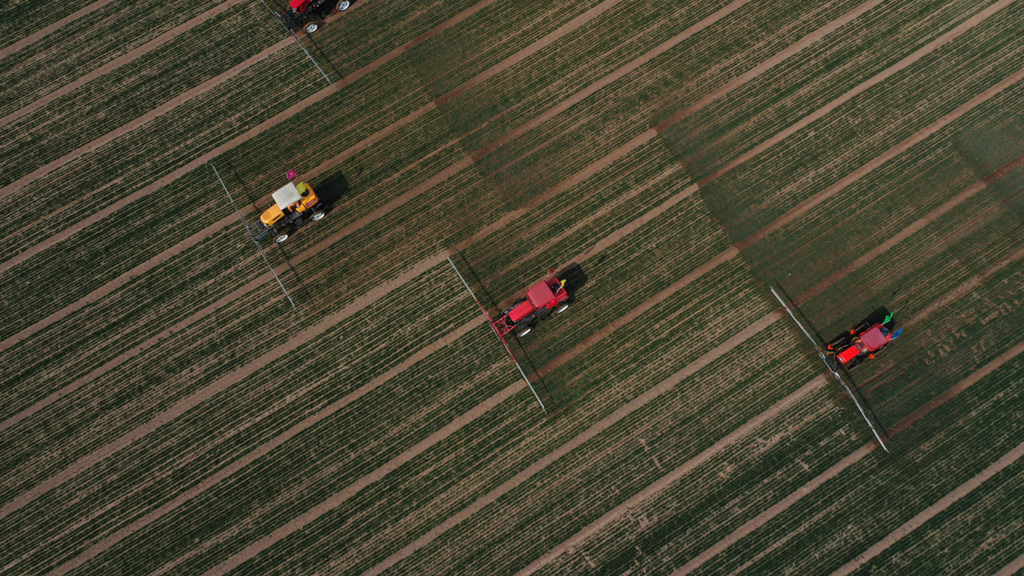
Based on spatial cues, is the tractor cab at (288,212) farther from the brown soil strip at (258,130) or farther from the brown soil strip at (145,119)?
the brown soil strip at (145,119)

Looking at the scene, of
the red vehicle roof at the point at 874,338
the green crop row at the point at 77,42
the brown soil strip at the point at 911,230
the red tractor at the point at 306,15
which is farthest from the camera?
the green crop row at the point at 77,42

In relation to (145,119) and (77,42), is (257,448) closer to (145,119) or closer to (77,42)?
(145,119)

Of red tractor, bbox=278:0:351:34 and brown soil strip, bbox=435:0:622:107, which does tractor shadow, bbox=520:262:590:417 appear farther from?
red tractor, bbox=278:0:351:34

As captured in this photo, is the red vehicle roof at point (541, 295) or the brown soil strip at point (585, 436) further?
the red vehicle roof at point (541, 295)

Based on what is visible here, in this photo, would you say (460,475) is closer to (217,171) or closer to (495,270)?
(495,270)


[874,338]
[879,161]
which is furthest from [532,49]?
[874,338]

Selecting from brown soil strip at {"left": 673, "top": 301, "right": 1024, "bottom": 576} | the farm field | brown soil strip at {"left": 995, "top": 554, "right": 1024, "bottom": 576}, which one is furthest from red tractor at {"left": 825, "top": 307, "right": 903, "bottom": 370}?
brown soil strip at {"left": 995, "top": 554, "right": 1024, "bottom": 576}

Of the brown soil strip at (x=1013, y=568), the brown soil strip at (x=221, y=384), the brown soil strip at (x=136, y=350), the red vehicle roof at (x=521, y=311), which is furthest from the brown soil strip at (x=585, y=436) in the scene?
the brown soil strip at (x=1013, y=568)
